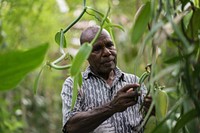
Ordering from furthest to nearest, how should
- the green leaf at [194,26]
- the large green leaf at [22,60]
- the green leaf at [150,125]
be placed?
the green leaf at [150,125] → the green leaf at [194,26] → the large green leaf at [22,60]

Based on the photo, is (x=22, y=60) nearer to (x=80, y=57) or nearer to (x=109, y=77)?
(x=80, y=57)

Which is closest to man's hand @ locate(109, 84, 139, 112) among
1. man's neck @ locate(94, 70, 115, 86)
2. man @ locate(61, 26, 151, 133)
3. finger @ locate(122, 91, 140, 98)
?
finger @ locate(122, 91, 140, 98)

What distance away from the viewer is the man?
1236 mm

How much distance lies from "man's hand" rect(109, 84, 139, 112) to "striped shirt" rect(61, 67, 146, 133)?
30 cm

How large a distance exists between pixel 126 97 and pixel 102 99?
44 cm

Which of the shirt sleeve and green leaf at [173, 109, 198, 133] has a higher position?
the shirt sleeve

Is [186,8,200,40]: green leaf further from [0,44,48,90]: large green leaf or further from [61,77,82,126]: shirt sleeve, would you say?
[61,77,82,126]: shirt sleeve

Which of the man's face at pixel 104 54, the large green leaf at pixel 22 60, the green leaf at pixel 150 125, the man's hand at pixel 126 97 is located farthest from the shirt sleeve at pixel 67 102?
the large green leaf at pixel 22 60

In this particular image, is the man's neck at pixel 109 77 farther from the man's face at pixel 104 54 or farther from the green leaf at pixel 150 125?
the green leaf at pixel 150 125

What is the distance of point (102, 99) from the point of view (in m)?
1.42

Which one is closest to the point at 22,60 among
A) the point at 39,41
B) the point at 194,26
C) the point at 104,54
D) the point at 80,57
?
the point at 80,57

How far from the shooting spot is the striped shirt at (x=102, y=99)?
1365 mm

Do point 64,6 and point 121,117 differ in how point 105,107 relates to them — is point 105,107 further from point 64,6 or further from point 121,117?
point 64,6

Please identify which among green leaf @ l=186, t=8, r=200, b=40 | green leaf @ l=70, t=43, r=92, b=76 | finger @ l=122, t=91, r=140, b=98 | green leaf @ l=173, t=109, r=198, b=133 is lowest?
green leaf @ l=173, t=109, r=198, b=133
